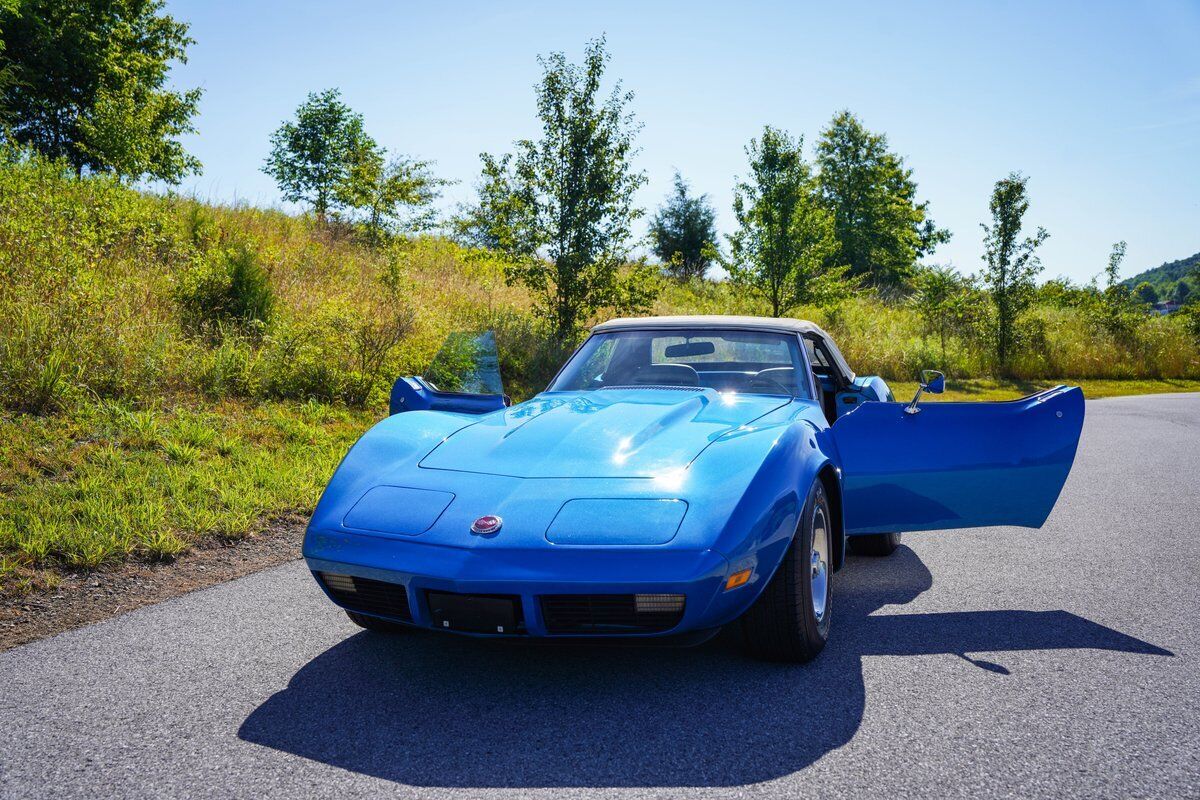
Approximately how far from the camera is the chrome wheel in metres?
3.62

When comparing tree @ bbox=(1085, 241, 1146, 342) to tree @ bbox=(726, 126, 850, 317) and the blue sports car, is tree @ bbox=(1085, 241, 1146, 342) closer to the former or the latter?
tree @ bbox=(726, 126, 850, 317)

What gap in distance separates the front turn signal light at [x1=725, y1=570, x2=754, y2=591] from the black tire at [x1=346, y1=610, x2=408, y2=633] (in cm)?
140

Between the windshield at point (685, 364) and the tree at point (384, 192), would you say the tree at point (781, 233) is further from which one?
the windshield at point (685, 364)

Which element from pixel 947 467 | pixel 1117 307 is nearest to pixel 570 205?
pixel 947 467

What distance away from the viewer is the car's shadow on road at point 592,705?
8.55 ft

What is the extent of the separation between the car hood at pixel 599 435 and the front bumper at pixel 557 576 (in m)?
0.46

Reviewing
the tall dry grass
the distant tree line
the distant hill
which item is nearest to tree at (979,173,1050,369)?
the distant tree line

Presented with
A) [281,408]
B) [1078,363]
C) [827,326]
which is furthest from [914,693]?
[1078,363]

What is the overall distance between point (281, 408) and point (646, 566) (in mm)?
6849

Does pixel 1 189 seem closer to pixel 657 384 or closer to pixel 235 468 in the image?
pixel 235 468

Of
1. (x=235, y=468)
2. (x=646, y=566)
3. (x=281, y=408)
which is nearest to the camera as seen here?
(x=646, y=566)

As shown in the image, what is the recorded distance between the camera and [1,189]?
33.0ft

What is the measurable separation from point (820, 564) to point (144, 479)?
4631 millimetres

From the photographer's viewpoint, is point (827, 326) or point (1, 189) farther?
point (827, 326)
